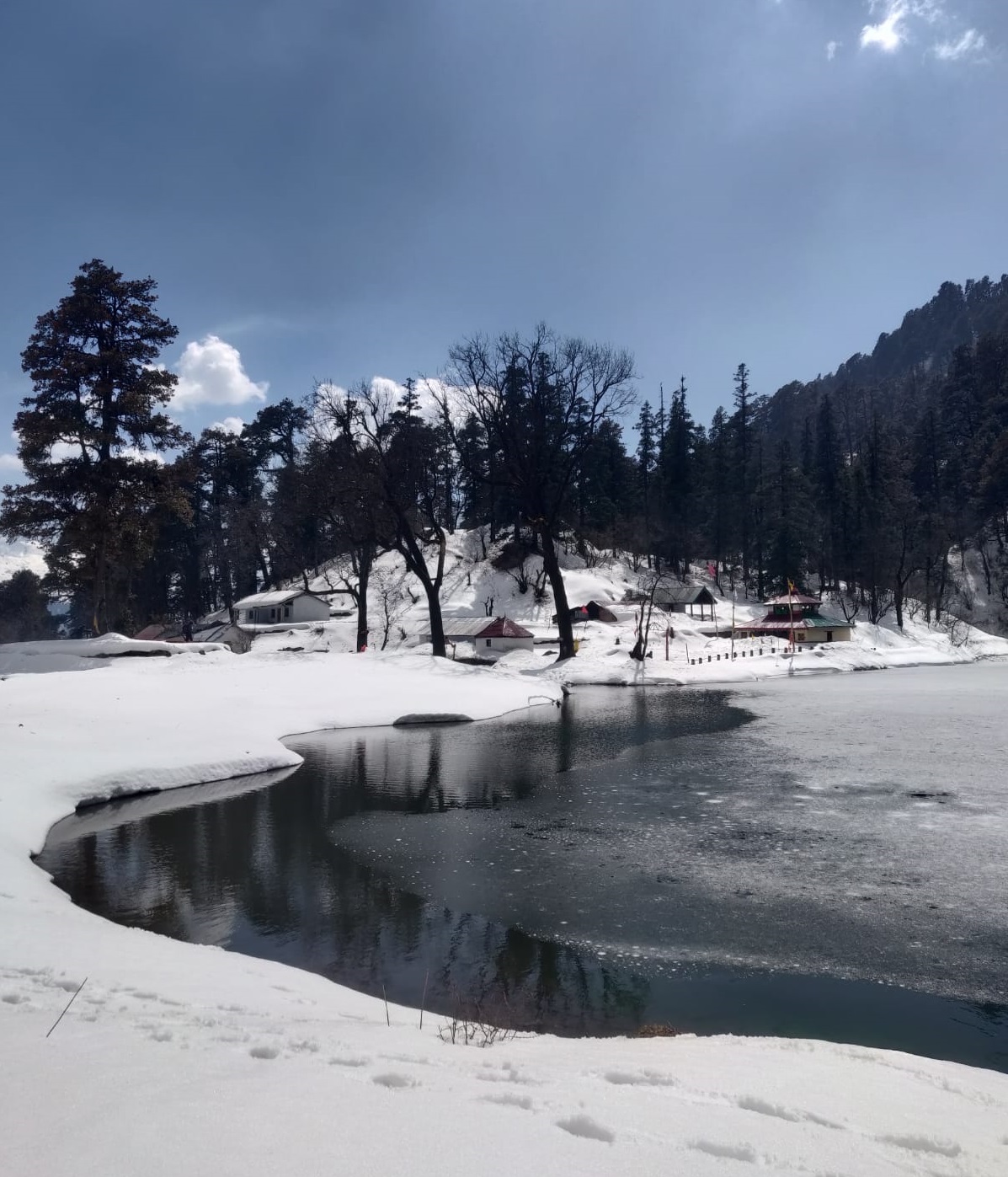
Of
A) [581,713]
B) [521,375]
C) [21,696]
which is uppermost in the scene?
[521,375]

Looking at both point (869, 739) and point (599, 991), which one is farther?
point (869, 739)

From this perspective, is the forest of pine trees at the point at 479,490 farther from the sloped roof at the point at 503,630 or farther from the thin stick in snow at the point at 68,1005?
the thin stick in snow at the point at 68,1005

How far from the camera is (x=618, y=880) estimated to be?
9.80 m

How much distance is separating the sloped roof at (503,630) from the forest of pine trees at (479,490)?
14.9 feet

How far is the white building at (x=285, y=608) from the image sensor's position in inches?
2559

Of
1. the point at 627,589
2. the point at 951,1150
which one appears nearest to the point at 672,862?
the point at 951,1150

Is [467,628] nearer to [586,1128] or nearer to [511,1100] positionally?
[511,1100]

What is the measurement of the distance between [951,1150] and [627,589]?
6860 centimetres

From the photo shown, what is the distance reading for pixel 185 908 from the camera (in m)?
8.88

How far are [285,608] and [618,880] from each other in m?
59.0

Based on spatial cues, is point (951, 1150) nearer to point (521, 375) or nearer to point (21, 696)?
point (21, 696)

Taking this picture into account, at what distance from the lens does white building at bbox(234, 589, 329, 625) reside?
65000 millimetres

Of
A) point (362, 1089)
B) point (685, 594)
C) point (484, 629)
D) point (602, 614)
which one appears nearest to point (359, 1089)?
point (362, 1089)

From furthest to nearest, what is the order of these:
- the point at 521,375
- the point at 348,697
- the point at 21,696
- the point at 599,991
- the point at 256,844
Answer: the point at 521,375 < the point at 348,697 < the point at 21,696 < the point at 256,844 < the point at 599,991
